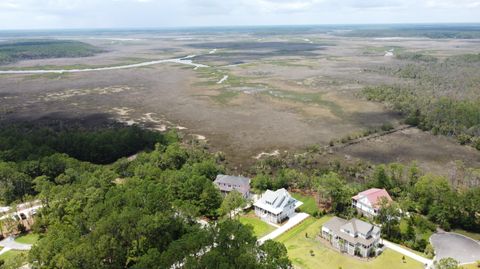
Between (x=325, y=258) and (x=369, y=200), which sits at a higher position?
(x=369, y=200)

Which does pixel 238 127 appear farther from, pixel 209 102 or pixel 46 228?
pixel 46 228

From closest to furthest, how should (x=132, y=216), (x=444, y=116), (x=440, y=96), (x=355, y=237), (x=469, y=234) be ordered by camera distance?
(x=132, y=216)
(x=355, y=237)
(x=469, y=234)
(x=444, y=116)
(x=440, y=96)

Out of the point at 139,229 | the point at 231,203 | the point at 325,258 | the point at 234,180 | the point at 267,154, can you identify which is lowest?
the point at 267,154

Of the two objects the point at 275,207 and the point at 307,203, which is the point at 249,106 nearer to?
the point at 307,203

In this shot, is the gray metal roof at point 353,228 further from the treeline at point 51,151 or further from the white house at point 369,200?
the treeline at point 51,151

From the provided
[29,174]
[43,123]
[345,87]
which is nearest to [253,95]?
[345,87]

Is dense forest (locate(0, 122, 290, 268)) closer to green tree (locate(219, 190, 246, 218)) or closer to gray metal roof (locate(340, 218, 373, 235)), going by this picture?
green tree (locate(219, 190, 246, 218))

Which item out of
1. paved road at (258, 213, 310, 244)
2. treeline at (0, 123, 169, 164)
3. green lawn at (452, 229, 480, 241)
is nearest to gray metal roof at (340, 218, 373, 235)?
paved road at (258, 213, 310, 244)

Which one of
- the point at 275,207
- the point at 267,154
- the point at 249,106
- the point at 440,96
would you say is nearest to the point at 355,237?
the point at 275,207
